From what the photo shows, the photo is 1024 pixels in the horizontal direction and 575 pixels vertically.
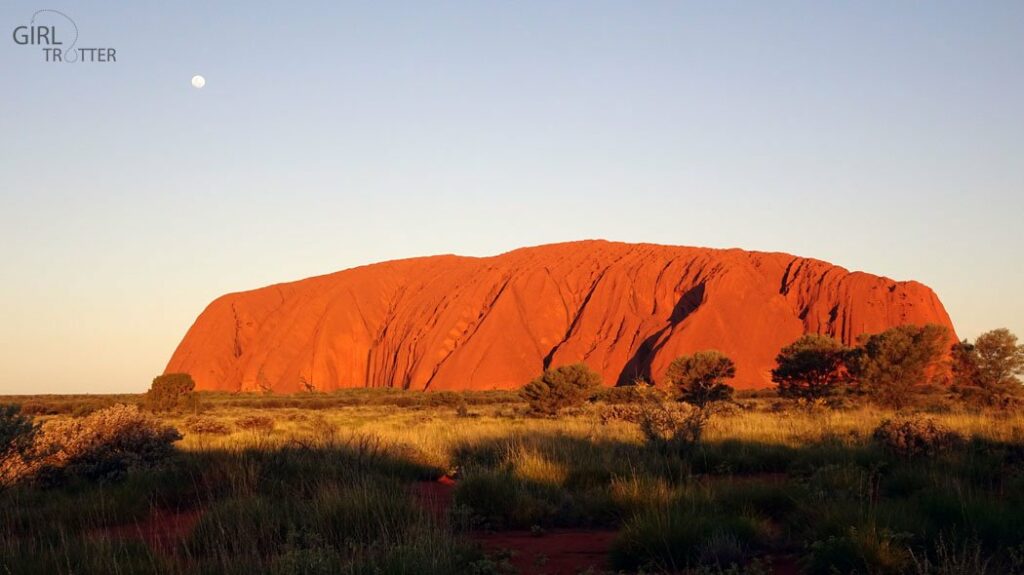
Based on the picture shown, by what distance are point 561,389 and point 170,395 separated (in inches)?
Result: 682

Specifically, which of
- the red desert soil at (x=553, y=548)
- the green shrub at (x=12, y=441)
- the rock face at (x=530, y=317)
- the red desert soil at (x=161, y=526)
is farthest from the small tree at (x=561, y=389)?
the rock face at (x=530, y=317)

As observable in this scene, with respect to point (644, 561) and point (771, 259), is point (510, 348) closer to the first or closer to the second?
point (771, 259)

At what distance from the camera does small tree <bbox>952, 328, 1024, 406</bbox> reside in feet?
83.0

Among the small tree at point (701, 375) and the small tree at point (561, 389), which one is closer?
the small tree at point (701, 375)

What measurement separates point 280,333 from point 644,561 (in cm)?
7513

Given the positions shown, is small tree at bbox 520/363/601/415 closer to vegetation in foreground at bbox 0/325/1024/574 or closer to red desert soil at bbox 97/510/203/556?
vegetation in foreground at bbox 0/325/1024/574

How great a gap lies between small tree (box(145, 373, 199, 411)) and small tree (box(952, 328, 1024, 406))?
101 feet

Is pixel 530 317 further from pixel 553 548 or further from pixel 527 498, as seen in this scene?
pixel 553 548

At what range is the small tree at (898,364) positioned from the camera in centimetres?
2614

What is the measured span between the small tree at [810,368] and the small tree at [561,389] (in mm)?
7205

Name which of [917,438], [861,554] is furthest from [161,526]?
[917,438]

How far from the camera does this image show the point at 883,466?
9609 millimetres

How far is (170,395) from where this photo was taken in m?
35.0

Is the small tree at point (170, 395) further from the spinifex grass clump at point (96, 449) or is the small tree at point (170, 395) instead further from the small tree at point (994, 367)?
the small tree at point (994, 367)
